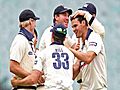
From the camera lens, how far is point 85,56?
12516 millimetres

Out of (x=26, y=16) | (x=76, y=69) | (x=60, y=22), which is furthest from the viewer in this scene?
(x=60, y=22)

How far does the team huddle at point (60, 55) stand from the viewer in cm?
1187

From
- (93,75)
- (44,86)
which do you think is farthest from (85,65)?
(44,86)

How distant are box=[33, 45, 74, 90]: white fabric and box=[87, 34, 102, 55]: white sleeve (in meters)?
0.81

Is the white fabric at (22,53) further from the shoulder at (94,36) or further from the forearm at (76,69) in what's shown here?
the shoulder at (94,36)

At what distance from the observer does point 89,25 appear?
13055 mm

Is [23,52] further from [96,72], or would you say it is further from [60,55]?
[96,72]

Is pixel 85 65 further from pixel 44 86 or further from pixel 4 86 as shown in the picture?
pixel 4 86

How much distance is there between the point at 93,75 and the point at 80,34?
0.70m

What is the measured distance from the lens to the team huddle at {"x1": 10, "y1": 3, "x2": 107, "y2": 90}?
38.9ft

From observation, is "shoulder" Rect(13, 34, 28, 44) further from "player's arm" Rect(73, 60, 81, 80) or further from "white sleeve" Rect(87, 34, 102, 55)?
"white sleeve" Rect(87, 34, 102, 55)

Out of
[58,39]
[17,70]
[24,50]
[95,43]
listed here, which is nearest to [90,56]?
[95,43]

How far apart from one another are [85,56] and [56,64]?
2.61 ft

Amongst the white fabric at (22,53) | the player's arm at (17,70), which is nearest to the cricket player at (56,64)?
the player's arm at (17,70)
